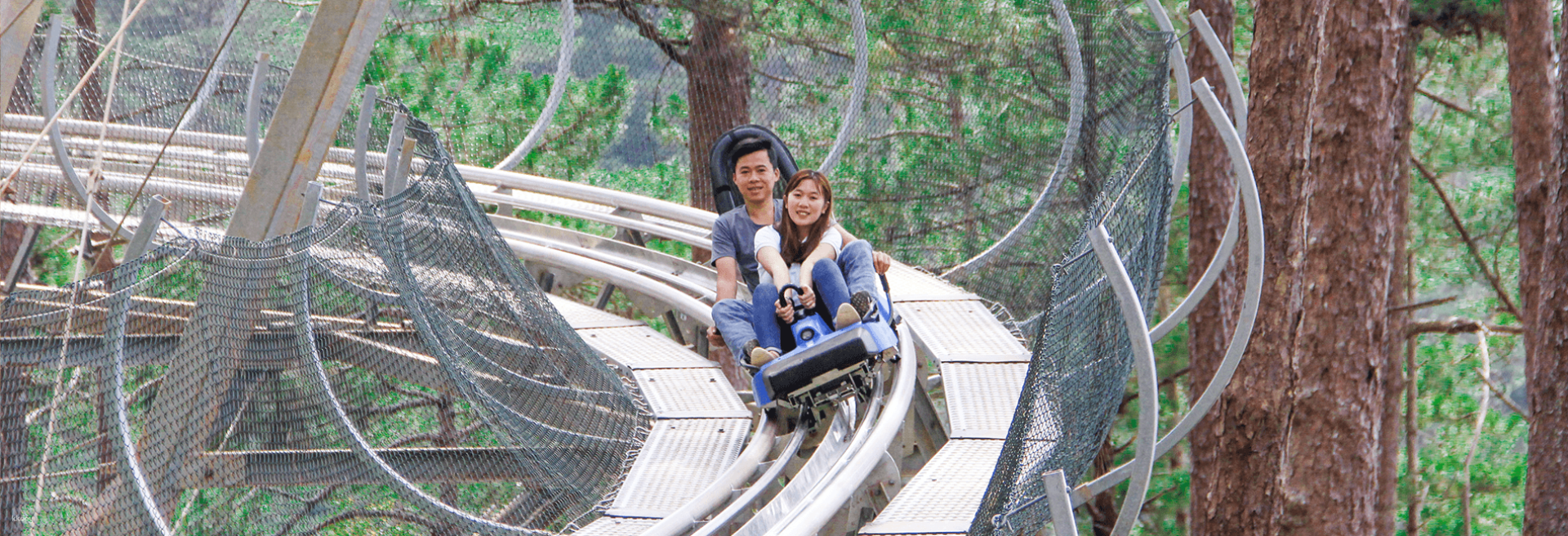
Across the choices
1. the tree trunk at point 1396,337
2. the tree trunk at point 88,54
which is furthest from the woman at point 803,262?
the tree trunk at point 1396,337

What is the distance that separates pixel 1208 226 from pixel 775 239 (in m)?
4.92

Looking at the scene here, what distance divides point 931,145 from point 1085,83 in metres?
0.97

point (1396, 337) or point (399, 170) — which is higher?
point (399, 170)

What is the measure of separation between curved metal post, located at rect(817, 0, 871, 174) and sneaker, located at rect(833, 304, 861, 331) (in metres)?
2.60

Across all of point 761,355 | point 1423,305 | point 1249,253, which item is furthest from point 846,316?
point 1423,305

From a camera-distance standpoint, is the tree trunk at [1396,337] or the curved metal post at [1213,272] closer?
the curved metal post at [1213,272]

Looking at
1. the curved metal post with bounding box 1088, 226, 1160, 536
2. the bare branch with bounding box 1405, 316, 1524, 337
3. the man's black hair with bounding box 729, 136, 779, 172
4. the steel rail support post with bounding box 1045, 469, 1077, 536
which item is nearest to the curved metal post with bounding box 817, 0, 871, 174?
the man's black hair with bounding box 729, 136, 779, 172

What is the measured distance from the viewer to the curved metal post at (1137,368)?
2383 mm

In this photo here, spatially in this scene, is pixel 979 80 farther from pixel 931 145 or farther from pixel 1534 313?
pixel 1534 313

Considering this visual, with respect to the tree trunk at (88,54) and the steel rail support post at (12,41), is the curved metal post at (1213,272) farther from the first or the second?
the tree trunk at (88,54)

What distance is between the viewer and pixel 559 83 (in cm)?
727

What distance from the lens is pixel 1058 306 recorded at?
2.73m

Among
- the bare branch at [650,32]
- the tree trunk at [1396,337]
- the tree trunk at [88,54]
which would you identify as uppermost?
the bare branch at [650,32]

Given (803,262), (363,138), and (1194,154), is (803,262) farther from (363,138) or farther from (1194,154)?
(1194,154)
